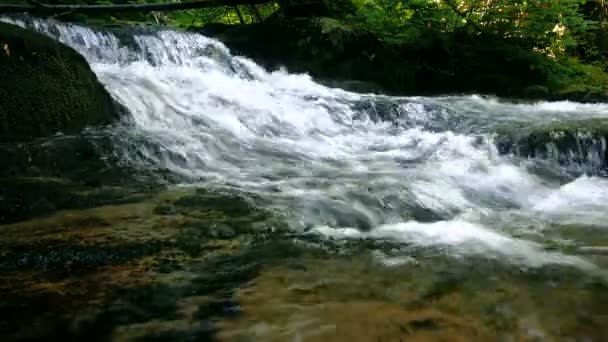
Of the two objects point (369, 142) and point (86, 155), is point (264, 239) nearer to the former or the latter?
point (86, 155)

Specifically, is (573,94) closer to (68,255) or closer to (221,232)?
(221,232)

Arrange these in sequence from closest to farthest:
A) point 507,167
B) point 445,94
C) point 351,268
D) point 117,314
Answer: point 117,314
point 351,268
point 507,167
point 445,94

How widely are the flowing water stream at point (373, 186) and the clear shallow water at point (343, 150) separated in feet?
0.08

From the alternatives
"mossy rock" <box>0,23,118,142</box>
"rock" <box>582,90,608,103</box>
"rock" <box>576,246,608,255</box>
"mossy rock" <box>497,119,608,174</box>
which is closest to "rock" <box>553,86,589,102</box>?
"rock" <box>582,90,608,103</box>

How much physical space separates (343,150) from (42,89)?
3.70m

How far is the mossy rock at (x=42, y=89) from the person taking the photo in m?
5.05

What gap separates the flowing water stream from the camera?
208 cm

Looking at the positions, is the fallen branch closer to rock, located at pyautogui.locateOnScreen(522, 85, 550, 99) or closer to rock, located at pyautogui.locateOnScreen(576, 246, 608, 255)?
rock, located at pyautogui.locateOnScreen(576, 246, 608, 255)

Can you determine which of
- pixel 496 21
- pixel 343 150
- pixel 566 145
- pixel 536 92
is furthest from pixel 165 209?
pixel 496 21

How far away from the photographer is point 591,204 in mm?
4695

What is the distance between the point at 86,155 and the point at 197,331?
3.25 m

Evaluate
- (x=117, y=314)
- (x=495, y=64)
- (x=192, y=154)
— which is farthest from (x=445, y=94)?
(x=117, y=314)

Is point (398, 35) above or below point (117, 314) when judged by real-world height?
above

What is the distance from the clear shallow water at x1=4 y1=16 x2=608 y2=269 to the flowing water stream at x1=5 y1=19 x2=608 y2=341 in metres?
0.03
